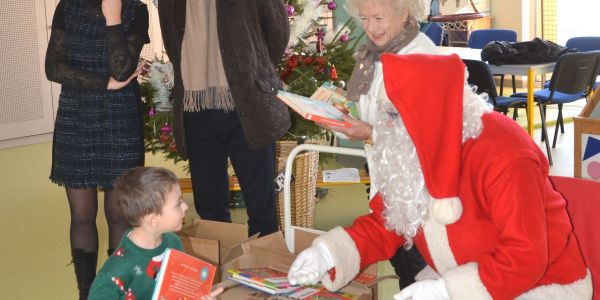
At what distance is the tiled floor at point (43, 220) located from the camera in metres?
3.69

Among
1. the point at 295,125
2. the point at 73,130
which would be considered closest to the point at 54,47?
the point at 73,130

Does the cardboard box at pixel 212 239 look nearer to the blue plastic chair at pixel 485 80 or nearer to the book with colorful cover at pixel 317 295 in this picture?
the book with colorful cover at pixel 317 295

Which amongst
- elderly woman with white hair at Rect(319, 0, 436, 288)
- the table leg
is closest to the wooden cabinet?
the table leg

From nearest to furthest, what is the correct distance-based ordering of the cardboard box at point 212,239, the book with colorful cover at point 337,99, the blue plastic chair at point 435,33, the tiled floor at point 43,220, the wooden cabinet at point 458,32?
the book with colorful cover at point 337,99, the cardboard box at point 212,239, the tiled floor at point 43,220, the blue plastic chair at point 435,33, the wooden cabinet at point 458,32

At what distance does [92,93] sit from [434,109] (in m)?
1.50

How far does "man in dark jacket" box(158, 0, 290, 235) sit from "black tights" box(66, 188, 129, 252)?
0.34 metres

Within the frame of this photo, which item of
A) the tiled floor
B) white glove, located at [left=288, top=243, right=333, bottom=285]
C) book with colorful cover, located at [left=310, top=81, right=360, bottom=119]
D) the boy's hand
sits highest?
book with colorful cover, located at [left=310, top=81, right=360, bottom=119]

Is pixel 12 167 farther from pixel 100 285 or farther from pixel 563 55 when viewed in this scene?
pixel 100 285

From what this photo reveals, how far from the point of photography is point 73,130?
9.38 feet

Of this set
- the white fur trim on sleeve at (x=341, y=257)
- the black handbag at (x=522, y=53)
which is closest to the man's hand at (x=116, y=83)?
the white fur trim on sleeve at (x=341, y=257)

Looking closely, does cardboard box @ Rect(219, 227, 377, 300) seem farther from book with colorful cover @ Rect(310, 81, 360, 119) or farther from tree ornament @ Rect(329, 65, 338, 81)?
tree ornament @ Rect(329, 65, 338, 81)

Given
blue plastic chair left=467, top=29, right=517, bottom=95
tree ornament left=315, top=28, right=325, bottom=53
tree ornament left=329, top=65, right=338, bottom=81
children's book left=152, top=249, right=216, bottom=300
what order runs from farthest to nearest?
blue plastic chair left=467, top=29, right=517, bottom=95
tree ornament left=315, top=28, right=325, bottom=53
tree ornament left=329, top=65, right=338, bottom=81
children's book left=152, top=249, right=216, bottom=300

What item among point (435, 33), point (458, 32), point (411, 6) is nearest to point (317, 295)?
point (411, 6)

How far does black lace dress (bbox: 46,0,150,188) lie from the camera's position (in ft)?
9.21
